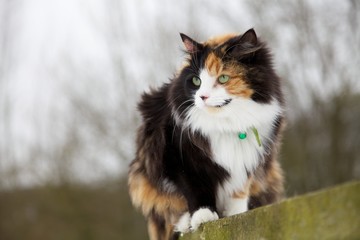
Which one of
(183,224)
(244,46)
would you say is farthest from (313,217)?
(183,224)

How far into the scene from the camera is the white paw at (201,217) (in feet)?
10.2

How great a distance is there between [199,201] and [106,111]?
36.1ft

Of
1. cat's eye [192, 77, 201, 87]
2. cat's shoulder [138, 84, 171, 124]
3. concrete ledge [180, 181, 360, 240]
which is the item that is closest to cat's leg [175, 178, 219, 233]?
cat's shoulder [138, 84, 171, 124]

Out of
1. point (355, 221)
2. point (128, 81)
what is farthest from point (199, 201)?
point (128, 81)

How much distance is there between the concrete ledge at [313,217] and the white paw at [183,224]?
90cm

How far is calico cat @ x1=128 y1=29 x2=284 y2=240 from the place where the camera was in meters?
3.03

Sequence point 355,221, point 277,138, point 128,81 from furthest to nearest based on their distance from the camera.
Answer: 1. point 128,81
2. point 277,138
3. point 355,221

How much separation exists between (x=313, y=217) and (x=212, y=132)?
1301 mm

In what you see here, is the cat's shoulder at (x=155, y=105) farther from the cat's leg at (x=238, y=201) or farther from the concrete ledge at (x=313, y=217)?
the concrete ledge at (x=313, y=217)

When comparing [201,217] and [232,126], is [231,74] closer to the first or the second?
[232,126]

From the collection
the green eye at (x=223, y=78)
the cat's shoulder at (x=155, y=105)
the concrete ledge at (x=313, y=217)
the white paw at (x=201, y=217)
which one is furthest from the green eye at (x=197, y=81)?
the concrete ledge at (x=313, y=217)

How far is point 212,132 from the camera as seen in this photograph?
123 inches

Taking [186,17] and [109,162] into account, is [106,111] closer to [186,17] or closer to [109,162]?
[109,162]

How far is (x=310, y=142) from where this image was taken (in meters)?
11.2
